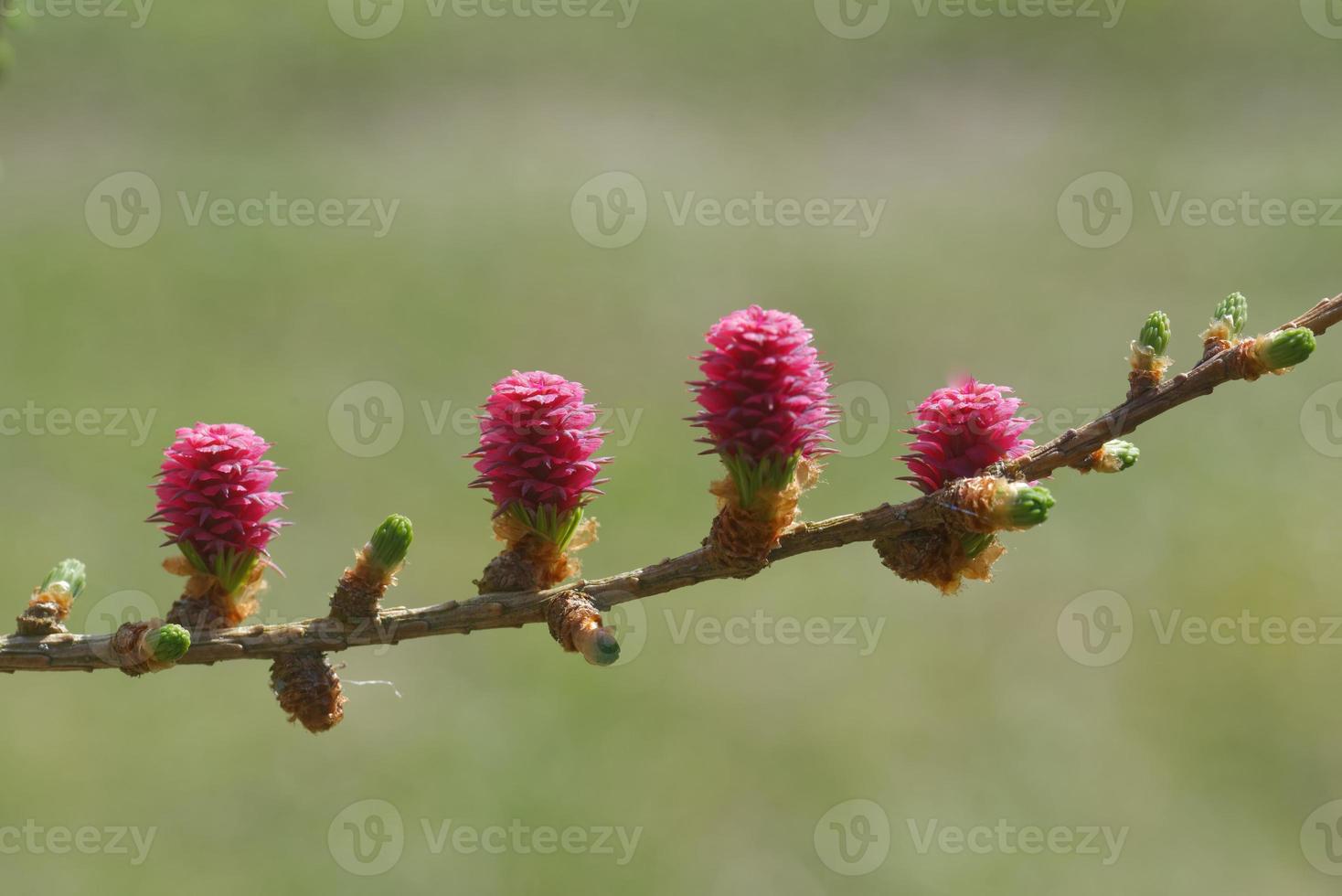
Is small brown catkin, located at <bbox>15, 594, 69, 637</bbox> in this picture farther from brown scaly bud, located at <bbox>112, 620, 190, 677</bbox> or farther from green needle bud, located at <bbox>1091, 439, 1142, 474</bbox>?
green needle bud, located at <bbox>1091, 439, 1142, 474</bbox>

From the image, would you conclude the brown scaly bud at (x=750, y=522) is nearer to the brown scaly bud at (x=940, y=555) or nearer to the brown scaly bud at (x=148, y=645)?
the brown scaly bud at (x=940, y=555)

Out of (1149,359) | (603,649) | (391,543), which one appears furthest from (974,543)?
(391,543)

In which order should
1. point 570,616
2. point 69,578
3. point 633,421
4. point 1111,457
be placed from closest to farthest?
point 570,616 → point 1111,457 → point 69,578 → point 633,421

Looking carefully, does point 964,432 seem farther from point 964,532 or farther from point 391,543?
point 391,543

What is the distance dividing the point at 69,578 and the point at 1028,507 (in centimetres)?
109

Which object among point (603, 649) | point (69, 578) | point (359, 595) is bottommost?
point (603, 649)

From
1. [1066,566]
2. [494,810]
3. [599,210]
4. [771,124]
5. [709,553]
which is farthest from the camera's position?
[771,124]

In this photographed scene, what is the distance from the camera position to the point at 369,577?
1.25 m

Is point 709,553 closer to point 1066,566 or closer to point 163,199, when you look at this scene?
point 1066,566

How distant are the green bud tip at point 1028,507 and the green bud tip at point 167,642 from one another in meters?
0.81

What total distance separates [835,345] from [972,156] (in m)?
2.38

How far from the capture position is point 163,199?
7.63m

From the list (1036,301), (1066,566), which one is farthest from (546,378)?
(1036,301)

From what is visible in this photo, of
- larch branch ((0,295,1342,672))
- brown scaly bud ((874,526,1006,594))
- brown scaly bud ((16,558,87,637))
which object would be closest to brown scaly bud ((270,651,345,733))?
larch branch ((0,295,1342,672))
